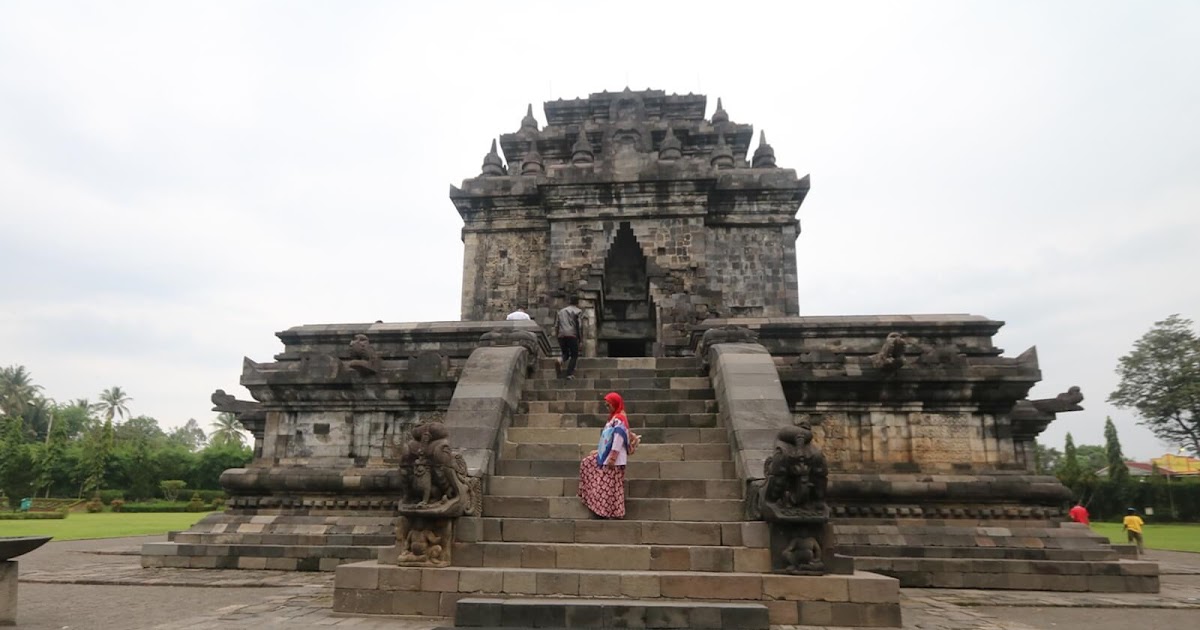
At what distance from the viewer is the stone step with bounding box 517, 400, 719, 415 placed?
9735mm

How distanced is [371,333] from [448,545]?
6.51 m

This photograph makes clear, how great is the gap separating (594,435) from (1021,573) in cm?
587

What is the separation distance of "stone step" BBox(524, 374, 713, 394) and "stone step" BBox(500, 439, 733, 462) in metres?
1.79

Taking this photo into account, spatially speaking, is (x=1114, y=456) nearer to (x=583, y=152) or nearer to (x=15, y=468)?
(x=583, y=152)

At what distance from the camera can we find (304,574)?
9523mm

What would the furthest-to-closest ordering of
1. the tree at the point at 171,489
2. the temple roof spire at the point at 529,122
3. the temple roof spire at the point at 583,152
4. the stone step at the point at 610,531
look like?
the tree at the point at 171,489
the temple roof spire at the point at 529,122
the temple roof spire at the point at 583,152
the stone step at the point at 610,531

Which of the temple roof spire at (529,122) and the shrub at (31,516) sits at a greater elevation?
the temple roof spire at (529,122)

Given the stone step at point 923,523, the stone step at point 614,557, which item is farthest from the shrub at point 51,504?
the stone step at point 923,523

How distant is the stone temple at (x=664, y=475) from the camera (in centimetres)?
650

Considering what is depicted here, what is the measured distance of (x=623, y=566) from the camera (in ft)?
22.3

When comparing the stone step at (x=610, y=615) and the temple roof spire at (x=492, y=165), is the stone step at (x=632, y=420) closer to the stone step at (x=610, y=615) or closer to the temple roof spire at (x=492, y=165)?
the stone step at (x=610, y=615)

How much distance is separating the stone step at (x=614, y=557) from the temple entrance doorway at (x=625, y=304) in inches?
389

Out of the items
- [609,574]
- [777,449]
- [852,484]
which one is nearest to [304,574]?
[609,574]

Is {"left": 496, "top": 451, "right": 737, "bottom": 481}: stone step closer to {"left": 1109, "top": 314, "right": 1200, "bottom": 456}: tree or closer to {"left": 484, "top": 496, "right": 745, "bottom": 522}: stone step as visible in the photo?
{"left": 484, "top": 496, "right": 745, "bottom": 522}: stone step
